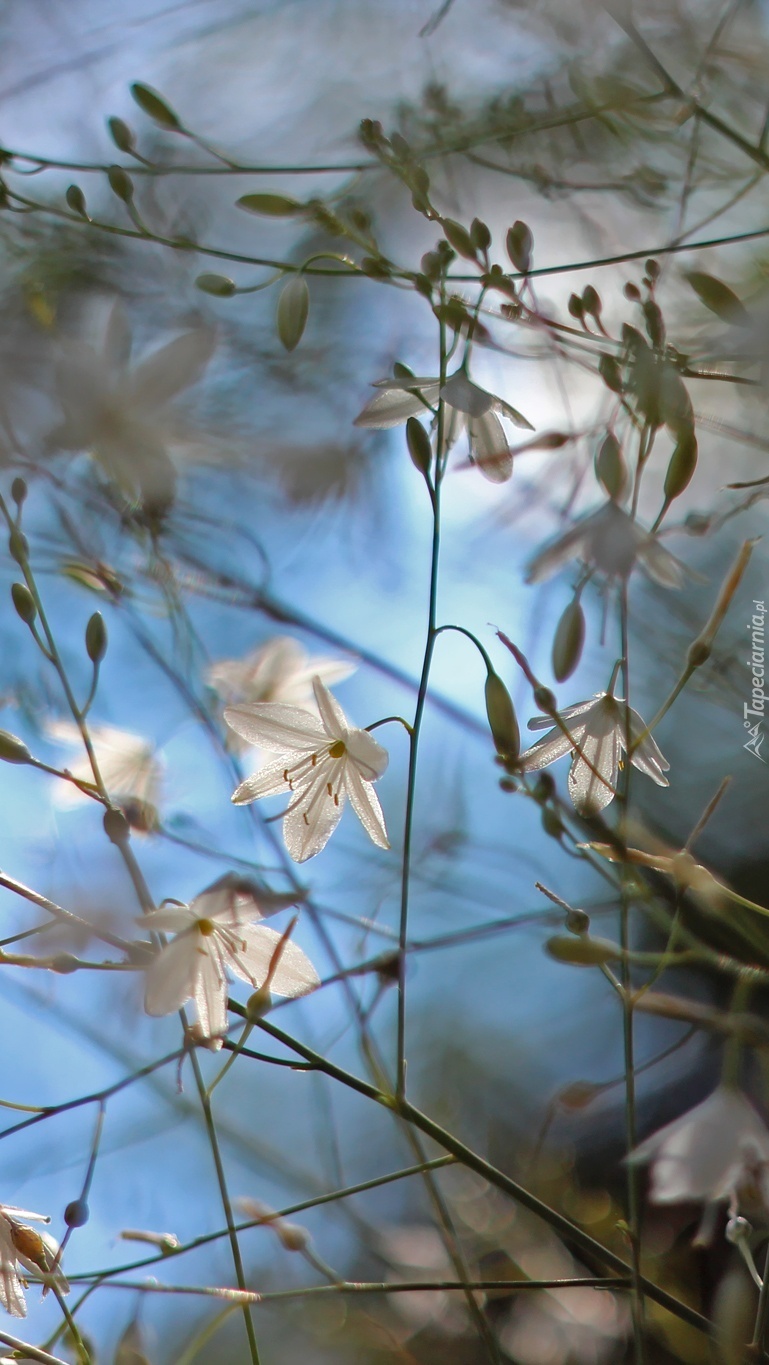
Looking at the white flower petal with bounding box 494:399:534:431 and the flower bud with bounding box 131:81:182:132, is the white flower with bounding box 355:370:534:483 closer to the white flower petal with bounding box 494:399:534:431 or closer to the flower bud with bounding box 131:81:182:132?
the white flower petal with bounding box 494:399:534:431

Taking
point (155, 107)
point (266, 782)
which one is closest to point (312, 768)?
point (266, 782)

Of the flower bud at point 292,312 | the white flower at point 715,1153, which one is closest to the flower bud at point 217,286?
the flower bud at point 292,312

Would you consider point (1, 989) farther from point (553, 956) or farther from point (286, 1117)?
point (553, 956)

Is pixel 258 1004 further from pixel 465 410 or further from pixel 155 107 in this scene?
pixel 155 107

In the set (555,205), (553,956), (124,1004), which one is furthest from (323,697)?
(555,205)

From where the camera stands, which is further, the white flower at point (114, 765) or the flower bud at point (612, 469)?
the white flower at point (114, 765)

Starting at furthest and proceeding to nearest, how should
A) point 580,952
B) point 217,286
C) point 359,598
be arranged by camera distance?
point 359,598, point 217,286, point 580,952

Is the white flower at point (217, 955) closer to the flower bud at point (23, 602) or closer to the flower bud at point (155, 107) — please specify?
the flower bud at point (23, 602)

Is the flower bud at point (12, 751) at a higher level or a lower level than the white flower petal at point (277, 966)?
higher
